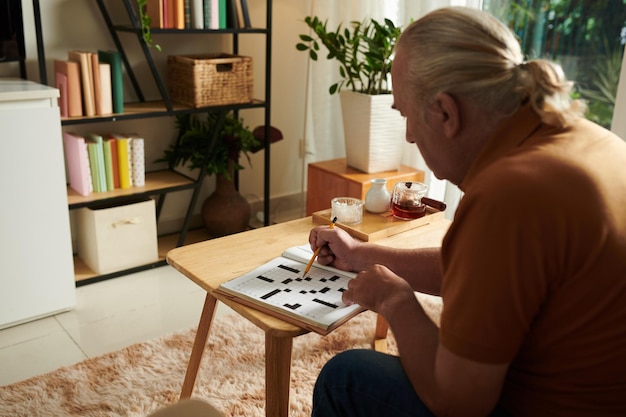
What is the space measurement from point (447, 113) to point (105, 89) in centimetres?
188

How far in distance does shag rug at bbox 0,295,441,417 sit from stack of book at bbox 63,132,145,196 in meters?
0.79

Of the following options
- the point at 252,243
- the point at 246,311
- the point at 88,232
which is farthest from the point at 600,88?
the point at 88,232

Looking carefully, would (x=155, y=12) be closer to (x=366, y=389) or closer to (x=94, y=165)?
(x=94, y=165)

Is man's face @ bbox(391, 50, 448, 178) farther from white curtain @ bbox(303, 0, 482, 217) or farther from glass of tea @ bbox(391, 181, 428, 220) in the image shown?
white curtain @ bbox(303, 0, 482, 217)

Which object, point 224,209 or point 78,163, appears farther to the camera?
point 224,209

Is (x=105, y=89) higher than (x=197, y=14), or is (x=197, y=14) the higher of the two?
(x=197, y=14)

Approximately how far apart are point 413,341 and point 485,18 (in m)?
0.53

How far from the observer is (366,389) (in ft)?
3.68

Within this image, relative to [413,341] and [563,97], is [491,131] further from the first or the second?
[413,341]

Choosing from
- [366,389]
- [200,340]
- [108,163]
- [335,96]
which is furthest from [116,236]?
[366,389]

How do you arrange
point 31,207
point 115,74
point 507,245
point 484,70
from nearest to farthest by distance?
point 507,245
point 484,70
point 31,207
point 115,74

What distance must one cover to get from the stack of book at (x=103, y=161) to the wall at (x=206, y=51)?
23 cm

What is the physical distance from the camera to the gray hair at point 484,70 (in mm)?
968

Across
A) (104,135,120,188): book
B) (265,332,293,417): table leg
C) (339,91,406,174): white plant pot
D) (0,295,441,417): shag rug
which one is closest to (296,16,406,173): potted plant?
(339,91,406,174): white plant pot
